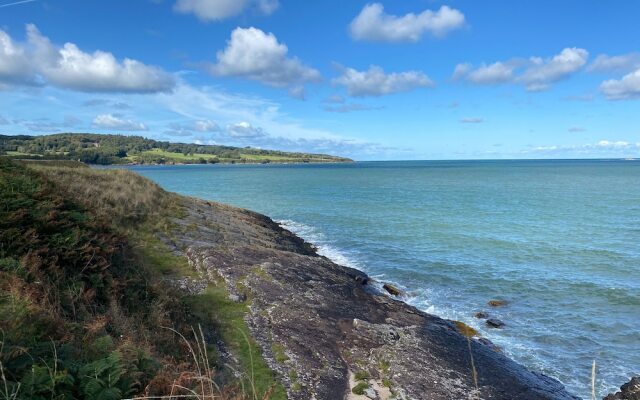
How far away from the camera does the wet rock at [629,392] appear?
12.5 m

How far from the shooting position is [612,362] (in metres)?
15.2

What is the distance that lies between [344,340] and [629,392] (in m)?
9.25

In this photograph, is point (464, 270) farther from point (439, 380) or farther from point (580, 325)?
point (439, 380)

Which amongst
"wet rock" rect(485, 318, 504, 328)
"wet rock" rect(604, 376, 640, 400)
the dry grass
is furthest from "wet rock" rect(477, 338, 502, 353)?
the dry grass

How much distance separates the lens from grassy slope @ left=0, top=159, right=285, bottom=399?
17.2 feet

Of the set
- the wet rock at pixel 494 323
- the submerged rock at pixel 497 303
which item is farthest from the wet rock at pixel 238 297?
the submerged rock at pixel 497 303

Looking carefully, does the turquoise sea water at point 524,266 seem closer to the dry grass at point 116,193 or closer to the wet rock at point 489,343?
the wet rock at point 489,343

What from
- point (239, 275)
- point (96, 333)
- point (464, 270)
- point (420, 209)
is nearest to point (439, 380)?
point (239, 275)

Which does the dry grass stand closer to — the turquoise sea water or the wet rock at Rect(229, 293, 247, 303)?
the wet rock at Rect(229, 293, 247, 303)

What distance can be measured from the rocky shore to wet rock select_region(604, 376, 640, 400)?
125cm

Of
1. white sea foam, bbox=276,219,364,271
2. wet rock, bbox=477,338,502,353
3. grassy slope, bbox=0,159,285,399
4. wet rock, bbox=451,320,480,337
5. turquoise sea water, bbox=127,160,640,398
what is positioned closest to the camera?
grassy slope, bbox=0,159,285,399

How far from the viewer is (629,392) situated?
41.5ft

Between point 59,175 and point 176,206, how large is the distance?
6588 mm

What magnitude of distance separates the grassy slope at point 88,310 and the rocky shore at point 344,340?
33.8 inches
